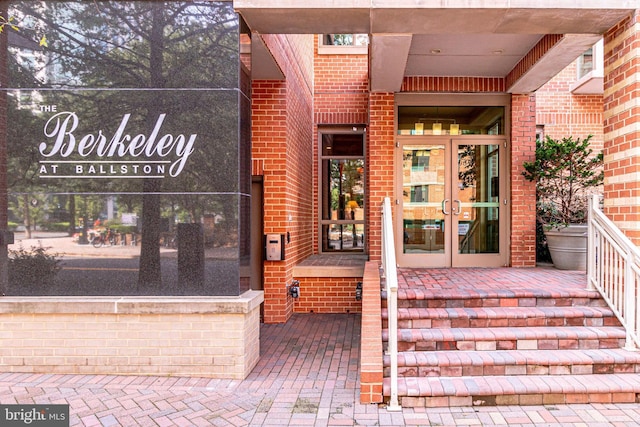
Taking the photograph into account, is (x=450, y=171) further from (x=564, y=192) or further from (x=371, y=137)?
(x=564, y=192)

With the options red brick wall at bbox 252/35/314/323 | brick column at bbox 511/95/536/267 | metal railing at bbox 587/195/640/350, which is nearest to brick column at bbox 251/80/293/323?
red brick wall at bbox 252/35/314/323

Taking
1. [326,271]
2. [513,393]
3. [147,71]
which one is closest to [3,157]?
[147,71]

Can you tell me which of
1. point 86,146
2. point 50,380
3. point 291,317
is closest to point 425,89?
point 291,317

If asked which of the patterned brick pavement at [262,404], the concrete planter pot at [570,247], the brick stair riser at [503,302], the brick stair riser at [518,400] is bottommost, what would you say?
the patterned brick pavement at [262,404]

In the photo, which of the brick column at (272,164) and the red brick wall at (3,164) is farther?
the brick column at (272,164)

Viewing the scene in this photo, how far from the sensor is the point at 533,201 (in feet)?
20.8

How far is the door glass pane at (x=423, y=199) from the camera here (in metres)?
6.50

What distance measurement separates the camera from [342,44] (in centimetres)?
826

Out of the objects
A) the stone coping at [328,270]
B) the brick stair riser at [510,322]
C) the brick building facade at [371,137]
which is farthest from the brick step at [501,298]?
the stone coping at [328,270]

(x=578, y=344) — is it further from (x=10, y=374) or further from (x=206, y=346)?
(x=10, y=374)

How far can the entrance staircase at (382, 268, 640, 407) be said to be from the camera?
128 inches

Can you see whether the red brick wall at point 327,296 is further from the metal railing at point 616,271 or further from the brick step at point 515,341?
the metal railing at point 616,271

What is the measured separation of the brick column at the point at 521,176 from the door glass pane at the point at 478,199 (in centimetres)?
27

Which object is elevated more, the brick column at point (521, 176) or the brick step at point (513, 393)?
the brick column at point (521, 176)
